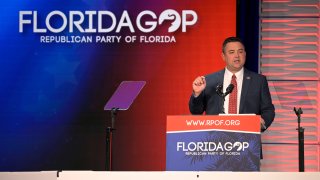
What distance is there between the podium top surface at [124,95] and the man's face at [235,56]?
3.49 ft

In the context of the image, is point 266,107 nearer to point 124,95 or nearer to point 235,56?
point 235,56

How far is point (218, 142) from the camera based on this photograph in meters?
5.46

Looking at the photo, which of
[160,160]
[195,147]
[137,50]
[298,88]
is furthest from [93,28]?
[195,147]

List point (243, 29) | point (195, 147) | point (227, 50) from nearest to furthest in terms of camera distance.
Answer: point (195, 147), point (227, 50), point (243, 29)

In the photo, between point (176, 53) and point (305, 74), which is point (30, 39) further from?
point (305, 74)

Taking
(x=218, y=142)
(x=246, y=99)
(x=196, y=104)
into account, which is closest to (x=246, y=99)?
(x=246, y=99)

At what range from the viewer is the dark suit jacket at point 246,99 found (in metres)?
6.91

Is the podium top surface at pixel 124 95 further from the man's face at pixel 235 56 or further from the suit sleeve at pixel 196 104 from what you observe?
the man's face at pixel 235 56

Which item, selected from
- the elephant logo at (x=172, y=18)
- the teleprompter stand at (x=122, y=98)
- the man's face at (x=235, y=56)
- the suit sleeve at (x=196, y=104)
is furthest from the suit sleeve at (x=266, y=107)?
the elephant logo at (x=172, y=18)

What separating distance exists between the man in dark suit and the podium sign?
53.6 inches

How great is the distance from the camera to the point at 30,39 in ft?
27.3

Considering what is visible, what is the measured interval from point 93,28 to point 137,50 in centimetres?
54

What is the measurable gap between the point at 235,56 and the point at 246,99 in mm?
422

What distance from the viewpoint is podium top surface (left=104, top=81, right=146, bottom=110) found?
7.52 metres
